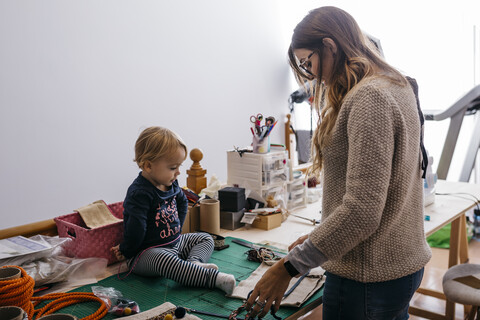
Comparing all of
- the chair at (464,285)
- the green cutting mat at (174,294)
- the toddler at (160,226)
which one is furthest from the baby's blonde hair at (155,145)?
the chair at (464,285)

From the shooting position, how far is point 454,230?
244cm

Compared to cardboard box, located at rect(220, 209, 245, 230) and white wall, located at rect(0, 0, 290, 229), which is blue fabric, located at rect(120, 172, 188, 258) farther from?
white wall, located at rect(0, 0, 290, 229)

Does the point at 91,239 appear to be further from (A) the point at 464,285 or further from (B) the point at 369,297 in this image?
(A) the point at 464,285

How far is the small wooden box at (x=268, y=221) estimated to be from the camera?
1.74 metres

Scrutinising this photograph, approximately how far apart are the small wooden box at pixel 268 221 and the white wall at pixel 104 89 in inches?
74.1

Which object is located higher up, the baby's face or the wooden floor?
the baby's face

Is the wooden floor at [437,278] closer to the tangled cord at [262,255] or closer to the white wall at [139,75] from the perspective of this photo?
the white wall at [139,75]

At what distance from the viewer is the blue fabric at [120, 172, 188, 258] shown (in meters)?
1.30

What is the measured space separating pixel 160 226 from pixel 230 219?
1.44 feet

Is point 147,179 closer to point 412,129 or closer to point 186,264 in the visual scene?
point 186,264

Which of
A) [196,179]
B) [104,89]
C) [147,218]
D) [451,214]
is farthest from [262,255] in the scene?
[104,89]

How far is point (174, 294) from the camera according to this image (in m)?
1.17

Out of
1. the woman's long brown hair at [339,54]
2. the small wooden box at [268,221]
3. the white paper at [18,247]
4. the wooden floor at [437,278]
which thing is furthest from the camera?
the wooden floor at [437,278]

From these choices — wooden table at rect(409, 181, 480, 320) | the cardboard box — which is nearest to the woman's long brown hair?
the cardboard box
